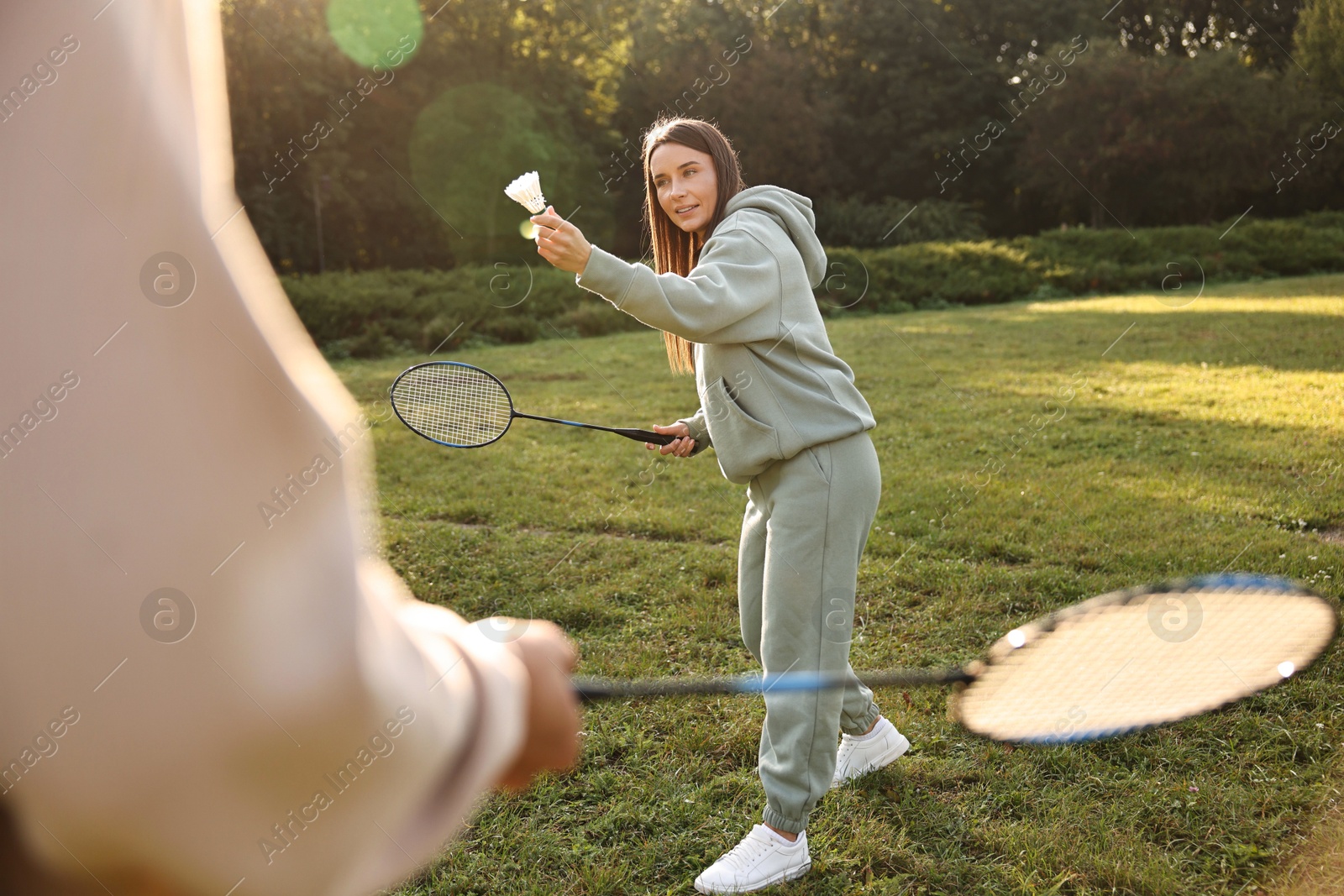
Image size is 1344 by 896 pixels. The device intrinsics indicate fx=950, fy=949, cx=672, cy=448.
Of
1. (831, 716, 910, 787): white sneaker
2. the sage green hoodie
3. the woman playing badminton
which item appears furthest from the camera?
(831, 716, 910, 787): white sneaker

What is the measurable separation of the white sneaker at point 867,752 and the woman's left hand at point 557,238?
201cm

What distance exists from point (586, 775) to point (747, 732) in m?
0.64

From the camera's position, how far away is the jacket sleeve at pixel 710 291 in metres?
2.39

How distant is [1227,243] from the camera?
2141 cm

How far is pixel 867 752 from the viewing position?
337 cm

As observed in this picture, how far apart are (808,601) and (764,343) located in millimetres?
764

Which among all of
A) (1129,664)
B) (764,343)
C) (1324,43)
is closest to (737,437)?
(764,343)

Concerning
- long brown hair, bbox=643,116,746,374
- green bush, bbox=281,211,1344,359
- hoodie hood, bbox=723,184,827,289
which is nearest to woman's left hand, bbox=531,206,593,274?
long brown hair, bbox=643,116,746,374

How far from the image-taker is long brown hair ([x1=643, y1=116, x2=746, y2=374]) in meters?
3.01

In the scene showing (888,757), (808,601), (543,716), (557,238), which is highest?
(557,238)

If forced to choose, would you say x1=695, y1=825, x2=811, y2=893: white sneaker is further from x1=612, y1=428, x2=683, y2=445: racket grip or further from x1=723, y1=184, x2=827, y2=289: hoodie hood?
x1=723, y1=184, x2=827, y2=289: hoodie hood

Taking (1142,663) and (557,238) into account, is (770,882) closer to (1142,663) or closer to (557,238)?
(1142,663)

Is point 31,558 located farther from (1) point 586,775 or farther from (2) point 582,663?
(2) point 582,663

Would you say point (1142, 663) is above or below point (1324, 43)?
below
